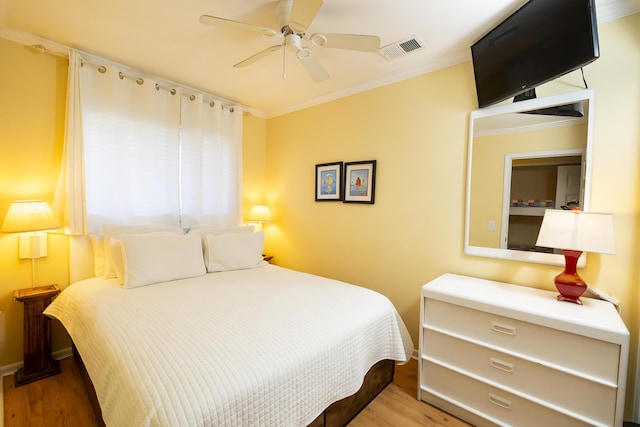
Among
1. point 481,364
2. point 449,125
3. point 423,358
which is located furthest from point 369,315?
point 449,125

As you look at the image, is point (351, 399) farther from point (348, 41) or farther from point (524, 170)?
point (348, 41)

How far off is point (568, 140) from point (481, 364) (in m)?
1.47

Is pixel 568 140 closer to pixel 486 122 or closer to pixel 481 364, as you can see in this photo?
pixel 486 122

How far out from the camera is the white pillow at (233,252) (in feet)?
8.07

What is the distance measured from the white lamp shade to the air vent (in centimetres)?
143

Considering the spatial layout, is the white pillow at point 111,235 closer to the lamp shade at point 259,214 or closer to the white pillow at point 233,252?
the white pillow at point 233,252

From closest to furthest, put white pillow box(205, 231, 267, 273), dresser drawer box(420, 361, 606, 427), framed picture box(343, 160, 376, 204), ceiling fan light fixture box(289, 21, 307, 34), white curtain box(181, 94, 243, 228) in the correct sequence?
dresser drawer box(420, 361, 606, 427), ceiling fan light fixture box(289, 21, 307, 34), white pillow box(205, 231, 267, 273), framed picture box(343, 160, 376, 204), white curtain box(181, 94, 243, 228)

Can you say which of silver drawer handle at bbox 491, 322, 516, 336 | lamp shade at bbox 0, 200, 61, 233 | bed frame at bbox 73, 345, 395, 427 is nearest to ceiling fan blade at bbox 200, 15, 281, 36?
lamp shade at bbox 0, 200, 61, 233

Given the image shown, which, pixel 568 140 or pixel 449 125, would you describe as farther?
pixel 449 125

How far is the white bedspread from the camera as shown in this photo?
982 mm

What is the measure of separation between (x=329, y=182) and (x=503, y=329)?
6.53 ft

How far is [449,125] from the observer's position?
→ 7.20 ft

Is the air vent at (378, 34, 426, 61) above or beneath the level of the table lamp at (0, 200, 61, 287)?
above

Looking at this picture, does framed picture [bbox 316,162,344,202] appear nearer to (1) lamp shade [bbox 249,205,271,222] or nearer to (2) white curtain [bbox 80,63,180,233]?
(1) lamp shade [bbox 249,205,271,222]
